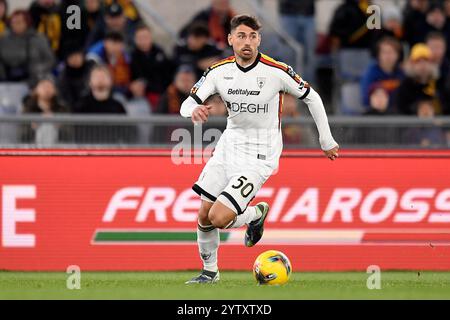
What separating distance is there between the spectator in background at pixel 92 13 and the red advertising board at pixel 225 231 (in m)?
3.83

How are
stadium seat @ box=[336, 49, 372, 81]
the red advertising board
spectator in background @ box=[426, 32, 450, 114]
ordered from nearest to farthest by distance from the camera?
the red advertising board, spectator in background @ box=[426, 32, 450, 114], stadium seat @ box=[336, 49, 372, 81]

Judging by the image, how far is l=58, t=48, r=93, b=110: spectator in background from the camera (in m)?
15.8

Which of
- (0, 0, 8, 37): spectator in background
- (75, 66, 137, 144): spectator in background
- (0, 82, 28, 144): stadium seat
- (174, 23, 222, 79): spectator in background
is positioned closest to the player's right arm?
(75, 66, 137, 144): spectator in background

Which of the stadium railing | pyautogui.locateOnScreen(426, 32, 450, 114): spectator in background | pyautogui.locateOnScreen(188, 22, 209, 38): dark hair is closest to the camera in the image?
the stadium railing

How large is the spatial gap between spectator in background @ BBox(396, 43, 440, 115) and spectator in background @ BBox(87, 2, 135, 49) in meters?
3.78

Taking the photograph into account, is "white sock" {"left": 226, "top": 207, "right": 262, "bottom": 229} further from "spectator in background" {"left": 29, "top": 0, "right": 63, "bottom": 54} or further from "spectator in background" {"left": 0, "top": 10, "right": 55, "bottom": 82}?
"spectator in background" {"left": 29, "top": 0, "right": 63, "bottom": 54}

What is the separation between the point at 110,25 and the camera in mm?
16641

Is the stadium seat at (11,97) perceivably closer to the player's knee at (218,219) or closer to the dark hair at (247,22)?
the player's knee at (218,219)

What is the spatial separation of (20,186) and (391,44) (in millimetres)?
5760

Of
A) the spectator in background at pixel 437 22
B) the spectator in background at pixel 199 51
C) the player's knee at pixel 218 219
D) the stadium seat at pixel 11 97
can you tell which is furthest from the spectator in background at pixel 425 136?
the stadium seat at pixel 11 97

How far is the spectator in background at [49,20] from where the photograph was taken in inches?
657

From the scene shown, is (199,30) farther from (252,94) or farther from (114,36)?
(252,94)

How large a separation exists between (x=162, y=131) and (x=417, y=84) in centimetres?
402

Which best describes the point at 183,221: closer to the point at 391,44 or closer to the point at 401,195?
the point at 401,195
